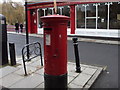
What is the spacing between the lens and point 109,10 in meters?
13.2

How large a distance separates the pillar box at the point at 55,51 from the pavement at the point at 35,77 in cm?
53

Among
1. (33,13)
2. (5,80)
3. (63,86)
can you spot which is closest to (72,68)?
(63,86)

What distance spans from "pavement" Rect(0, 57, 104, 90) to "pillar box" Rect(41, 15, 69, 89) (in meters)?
0.53

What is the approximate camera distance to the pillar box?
3.35m

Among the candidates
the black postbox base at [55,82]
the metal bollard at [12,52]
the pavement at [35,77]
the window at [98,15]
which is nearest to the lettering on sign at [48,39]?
the black postbox base at [55,82]

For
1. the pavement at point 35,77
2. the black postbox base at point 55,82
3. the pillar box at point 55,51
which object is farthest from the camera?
the pavement at point 35,77

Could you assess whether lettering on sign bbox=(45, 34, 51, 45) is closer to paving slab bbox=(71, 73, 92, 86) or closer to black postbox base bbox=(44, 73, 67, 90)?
black postbox base bbox=(44, 73, 67, 90)

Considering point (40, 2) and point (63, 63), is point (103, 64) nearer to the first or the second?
point (63, 63)

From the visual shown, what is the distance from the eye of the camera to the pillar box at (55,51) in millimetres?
3352

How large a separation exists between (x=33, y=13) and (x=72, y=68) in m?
14.9

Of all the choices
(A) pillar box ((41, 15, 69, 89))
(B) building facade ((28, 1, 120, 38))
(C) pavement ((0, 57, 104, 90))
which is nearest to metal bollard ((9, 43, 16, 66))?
(C) pavement ((0, 57, 104, 90))

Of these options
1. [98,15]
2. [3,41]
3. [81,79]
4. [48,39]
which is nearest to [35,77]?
[81,79]

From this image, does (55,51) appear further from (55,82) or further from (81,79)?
(81,79)

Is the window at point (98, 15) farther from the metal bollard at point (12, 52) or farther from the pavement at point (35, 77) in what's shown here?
the metal bollard at point (12, 52)
